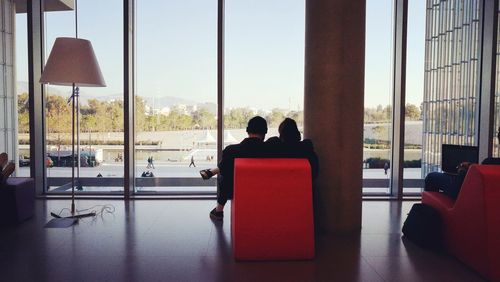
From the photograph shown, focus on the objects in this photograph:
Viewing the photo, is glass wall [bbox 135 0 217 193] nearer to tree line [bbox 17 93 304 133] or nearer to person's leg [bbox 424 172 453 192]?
tree line [bbox 17 93 304 133]

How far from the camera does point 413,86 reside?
5.75 meters

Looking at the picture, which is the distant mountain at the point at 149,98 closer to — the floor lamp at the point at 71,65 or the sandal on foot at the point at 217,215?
the floor lamp at the point at 71,65

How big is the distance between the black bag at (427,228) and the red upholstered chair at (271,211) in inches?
46.3

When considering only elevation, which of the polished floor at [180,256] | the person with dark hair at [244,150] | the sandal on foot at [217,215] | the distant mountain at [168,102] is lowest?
the polished floor at [180,256]

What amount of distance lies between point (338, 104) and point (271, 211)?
150cm

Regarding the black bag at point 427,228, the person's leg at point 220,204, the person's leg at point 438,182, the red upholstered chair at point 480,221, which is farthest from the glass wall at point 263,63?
the red upholstered chair at point 480,221

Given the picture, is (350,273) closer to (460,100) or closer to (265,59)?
(265,59)

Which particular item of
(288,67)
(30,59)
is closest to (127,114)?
(30,59)

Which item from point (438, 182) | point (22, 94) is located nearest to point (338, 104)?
point (438, 182)

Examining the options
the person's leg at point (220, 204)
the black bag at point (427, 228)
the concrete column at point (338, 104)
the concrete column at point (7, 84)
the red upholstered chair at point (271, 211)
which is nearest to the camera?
the red upholstered chair at point (271, 211)

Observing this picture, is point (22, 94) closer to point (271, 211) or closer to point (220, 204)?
point (220, 204)

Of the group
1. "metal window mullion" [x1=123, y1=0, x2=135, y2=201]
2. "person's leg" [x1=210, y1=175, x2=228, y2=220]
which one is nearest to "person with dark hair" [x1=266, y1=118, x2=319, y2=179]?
"person's leg" [x1=210, y1=175, x2=228, y2=220]

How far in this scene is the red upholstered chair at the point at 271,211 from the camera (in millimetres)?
3154

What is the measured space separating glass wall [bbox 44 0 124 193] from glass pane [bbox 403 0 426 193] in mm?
4388
